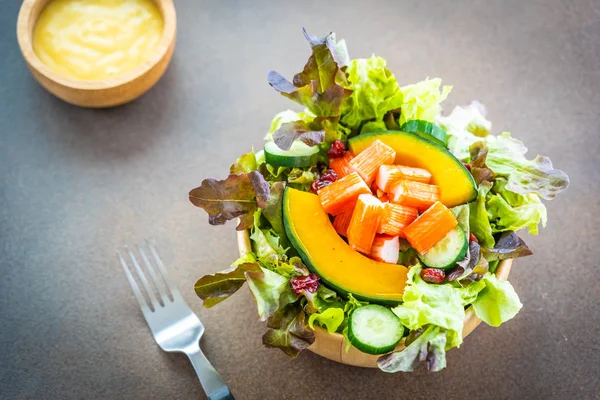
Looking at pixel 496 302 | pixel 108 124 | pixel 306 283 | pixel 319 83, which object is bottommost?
pixel 496 302

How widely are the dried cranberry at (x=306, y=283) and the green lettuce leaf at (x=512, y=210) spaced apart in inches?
19.7

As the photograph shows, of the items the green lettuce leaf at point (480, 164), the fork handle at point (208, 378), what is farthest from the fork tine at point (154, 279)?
the green lettuce leaf at point (480, 164)

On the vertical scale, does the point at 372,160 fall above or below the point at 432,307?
above

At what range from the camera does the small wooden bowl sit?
2125 millimetres

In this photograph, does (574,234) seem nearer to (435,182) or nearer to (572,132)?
(572,132)

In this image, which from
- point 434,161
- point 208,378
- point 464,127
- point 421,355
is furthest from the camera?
point 464,127

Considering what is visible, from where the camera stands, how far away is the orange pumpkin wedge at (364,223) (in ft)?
5.32

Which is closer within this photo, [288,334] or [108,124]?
[288,334]

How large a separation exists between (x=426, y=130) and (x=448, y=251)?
0.33m

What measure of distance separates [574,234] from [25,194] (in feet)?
5.64

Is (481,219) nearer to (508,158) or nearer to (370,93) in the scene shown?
(508,158)

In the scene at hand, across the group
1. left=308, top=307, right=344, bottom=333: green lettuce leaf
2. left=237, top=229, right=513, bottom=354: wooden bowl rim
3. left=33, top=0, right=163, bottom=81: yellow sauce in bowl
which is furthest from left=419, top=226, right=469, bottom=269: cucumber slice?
left=33, top=0, right=163, bottom=81: yellow sauce in bowl

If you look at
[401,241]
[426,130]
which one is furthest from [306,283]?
[426,130]

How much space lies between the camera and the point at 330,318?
158cm
